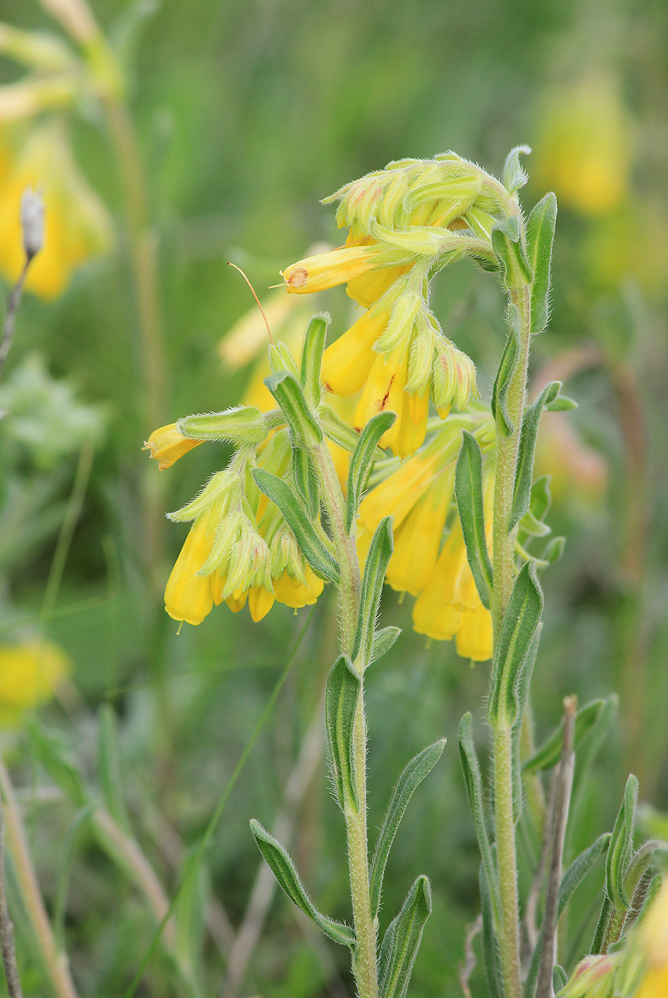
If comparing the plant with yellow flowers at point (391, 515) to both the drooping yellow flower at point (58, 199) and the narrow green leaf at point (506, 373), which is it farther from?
the drooping yellow flower at point (58, 199)

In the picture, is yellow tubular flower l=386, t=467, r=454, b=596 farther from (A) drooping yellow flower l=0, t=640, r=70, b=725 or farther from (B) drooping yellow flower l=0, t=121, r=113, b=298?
(B) drooping yellow flower l=0, t=121, r=113, b=298

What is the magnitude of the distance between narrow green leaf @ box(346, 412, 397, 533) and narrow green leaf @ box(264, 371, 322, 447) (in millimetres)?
53

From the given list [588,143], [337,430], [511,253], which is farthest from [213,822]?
[588,143]

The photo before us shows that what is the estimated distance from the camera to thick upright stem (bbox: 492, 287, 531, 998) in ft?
3.85

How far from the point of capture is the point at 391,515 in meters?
1.21

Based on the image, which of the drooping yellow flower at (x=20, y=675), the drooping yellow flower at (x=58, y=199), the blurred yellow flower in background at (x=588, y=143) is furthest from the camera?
the blurred yellow flower in background at (x=588, y=143)

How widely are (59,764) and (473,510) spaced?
1.01 m

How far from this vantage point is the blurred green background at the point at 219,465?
225 centimetres

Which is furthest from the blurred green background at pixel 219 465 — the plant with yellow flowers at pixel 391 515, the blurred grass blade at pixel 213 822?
the plant with yellow flowers at pixel 391 515

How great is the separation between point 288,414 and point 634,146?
13.4ft

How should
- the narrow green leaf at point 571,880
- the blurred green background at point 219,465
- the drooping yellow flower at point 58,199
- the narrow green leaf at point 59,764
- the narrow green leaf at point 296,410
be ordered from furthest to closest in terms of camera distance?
the drooping yellow flower at point 58,199
the blurred green background at point 219,465
the narrow green leaf at point 59,764
the narrow green leaf at point 571,880
the narrow green leaf at point 296,410

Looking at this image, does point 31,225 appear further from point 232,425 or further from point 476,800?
point 476,800

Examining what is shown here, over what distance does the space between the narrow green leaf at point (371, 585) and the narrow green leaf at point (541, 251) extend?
0.34 meters

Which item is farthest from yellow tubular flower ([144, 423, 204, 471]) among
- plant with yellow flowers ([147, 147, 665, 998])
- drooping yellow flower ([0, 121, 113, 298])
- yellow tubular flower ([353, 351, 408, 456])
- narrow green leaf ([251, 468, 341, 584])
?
drooping yellow flower ([0, 121, 113, 298])
